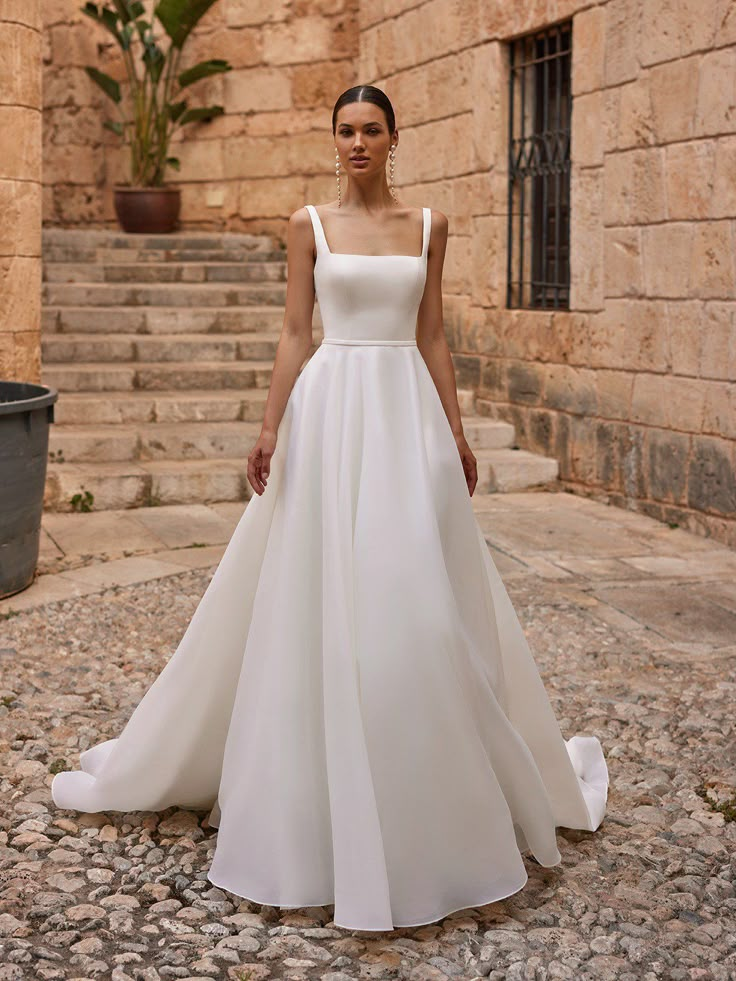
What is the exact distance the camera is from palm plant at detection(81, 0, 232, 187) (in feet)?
37.6

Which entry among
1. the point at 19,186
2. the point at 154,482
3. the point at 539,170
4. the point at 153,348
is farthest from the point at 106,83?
the point at 154,482

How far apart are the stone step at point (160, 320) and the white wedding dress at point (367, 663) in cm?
680

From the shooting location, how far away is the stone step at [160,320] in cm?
924

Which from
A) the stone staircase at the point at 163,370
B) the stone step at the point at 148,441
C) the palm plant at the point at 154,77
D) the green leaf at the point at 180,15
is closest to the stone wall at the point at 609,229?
the stone staircase at the point at 163,370

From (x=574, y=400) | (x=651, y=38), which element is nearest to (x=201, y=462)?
(x=574, y=400)

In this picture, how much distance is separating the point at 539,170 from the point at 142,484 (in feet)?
10.8

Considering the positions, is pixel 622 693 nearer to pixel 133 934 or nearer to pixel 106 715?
pixel 106 715

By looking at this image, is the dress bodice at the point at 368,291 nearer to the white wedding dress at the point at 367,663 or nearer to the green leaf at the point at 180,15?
the white wedding dress at the point at 367,663

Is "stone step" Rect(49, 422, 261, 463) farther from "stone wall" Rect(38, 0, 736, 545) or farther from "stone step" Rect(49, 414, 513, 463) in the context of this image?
"stone wall" Rect(38, 0, 736, 545)

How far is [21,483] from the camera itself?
16.6 ft

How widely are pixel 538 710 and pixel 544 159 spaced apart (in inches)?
229

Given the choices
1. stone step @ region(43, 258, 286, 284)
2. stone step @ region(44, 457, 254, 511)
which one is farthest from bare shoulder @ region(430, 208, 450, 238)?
stone step @ region(43, 258, 286, 284)

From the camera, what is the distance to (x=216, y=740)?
2924mm

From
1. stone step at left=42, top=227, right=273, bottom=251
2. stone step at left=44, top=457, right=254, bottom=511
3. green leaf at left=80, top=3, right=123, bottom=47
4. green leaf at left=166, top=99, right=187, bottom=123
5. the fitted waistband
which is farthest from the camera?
green leaf at left=166, top=99, right=187, bottom=123
